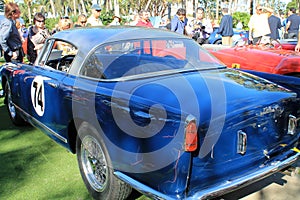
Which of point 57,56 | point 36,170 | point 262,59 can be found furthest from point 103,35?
point 262,59

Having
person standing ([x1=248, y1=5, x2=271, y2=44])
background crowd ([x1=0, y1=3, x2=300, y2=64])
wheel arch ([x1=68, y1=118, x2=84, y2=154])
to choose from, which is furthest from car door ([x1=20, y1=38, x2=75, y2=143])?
person standing ([x1=248, y1=5, x2=271, y2=44])

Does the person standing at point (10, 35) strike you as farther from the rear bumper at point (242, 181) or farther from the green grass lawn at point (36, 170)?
the rear bumper at point (242, 181)

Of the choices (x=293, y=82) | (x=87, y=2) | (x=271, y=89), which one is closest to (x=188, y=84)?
(x=271, y=89)

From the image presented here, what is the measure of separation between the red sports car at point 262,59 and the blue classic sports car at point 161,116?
7.23ft

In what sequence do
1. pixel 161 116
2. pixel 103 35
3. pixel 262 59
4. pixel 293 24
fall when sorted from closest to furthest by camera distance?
1. pixel 161 116
2. pixel 103 35
3. pixel 262 59
4. pixel 293 24

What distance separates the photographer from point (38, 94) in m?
3.95

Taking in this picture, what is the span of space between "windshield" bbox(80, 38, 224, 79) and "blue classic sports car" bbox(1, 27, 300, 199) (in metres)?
0.01

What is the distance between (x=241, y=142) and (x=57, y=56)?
10.1ft

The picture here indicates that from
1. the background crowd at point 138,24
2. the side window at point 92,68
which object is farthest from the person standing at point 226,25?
the side window at point 92,68

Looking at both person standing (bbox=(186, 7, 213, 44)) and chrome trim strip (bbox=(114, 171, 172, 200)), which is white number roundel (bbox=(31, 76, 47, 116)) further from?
person standing (bbox=(186, 7, 213, 44))

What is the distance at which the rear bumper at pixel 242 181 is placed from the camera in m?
2.31

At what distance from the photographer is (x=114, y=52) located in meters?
3.45

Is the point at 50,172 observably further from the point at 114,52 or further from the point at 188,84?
the point at 188,84

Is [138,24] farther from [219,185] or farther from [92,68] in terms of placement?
[219,185]
